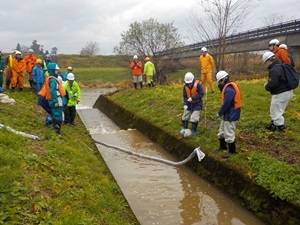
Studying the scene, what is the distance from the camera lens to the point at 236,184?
21.3 ft

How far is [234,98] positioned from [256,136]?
1.88 meters

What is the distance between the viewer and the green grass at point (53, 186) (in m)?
3.95

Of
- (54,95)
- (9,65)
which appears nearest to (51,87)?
(54,95)

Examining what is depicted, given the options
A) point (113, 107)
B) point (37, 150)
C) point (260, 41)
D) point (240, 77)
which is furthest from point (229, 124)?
point (260, 41)

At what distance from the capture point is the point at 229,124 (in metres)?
6.75

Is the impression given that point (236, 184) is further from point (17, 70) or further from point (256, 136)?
point (17, 70)

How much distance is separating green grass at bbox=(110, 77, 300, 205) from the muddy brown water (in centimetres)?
85

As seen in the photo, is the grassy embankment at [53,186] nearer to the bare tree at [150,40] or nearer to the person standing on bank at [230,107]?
the person standing on bank at [230,107]

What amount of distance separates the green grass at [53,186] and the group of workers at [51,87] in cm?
116

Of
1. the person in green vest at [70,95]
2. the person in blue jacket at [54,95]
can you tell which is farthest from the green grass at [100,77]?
the person in blue jacket at [54,95]

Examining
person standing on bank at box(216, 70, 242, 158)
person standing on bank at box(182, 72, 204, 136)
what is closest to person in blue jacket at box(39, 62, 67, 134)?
person standing on bank at box(182, 72, 204, 136)

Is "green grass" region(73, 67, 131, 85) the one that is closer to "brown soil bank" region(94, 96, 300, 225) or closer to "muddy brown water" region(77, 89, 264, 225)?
"brown soil bank" region(94, 96, 300, 225)

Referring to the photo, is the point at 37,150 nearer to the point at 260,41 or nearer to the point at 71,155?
the point at 71,155

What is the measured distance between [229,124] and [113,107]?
1250 cm
